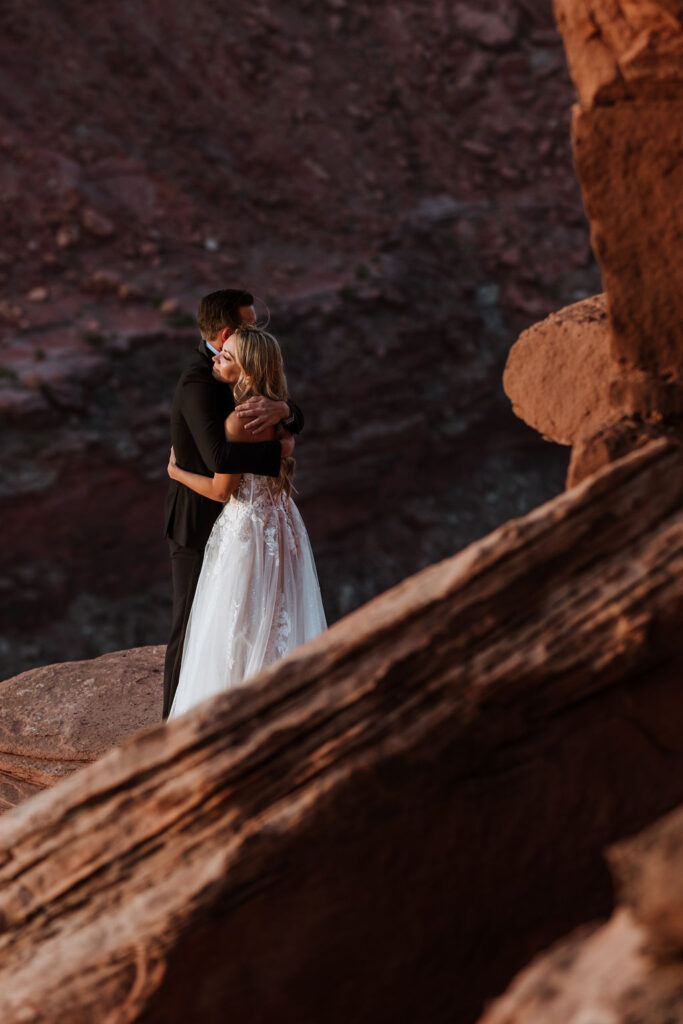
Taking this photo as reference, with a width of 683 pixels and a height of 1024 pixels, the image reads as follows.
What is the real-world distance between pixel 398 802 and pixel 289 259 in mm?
13766

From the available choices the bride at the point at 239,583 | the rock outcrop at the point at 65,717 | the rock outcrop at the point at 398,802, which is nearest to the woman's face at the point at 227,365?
the bride at the point at 239,583

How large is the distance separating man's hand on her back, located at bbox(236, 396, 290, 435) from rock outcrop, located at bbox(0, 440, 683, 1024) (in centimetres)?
146

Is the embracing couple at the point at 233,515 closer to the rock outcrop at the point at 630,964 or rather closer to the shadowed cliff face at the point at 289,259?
the rock outcrop at the point at 630,964

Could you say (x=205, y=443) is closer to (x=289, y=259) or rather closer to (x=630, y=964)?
(x=630, y=964)

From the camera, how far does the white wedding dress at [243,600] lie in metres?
3.52

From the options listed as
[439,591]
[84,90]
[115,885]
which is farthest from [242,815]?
[84,90]

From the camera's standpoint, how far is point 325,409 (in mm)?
14023

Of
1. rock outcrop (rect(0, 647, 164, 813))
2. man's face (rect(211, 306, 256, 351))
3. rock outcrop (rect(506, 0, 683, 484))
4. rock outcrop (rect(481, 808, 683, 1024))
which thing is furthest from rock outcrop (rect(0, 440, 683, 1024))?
rock outcrop (rect(0, 647, 164, 813))

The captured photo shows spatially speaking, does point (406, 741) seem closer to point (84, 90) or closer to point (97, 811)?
point (97, 811)

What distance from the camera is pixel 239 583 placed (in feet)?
11.5

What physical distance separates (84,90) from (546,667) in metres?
14.9

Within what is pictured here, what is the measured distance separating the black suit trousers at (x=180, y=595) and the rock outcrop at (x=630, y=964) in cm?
244

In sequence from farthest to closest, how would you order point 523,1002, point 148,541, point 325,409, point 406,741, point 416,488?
point 416,488 → point 325,409 → point 148,541 → point 406,741 → point 523,1002

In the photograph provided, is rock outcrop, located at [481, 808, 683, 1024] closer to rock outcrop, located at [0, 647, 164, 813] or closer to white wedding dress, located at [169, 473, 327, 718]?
white wedding dress, located at [169, 473, 327, 718]
